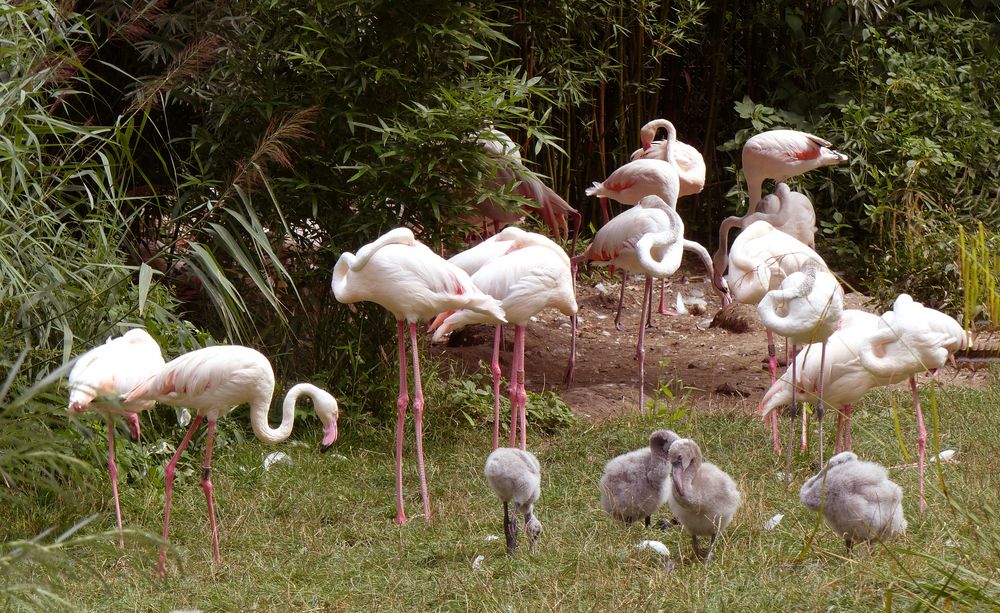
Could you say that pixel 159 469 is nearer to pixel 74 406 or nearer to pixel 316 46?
pixel 74 406

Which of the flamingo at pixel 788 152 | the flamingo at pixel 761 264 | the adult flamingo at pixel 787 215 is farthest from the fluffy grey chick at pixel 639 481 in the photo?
the flamingo at pixel 788 152

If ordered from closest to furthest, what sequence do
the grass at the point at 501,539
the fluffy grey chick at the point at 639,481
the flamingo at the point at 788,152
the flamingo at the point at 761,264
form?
the grass at the point at 501,539
the fluffy grey chick at the point at 639,481
the flamingo at the point at 761,264
the flamingo at the point at 788,152

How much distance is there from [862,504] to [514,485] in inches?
43.3

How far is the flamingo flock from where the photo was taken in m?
3.58

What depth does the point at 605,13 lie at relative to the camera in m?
9.14

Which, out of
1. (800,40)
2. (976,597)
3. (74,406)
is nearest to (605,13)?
(800,40)

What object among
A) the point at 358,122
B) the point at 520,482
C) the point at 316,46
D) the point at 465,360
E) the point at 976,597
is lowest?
the point at 465,360

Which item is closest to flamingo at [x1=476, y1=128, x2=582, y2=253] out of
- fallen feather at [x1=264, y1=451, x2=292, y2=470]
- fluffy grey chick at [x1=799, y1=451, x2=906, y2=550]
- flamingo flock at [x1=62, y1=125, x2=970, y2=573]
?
flamingo flock at [x1=62, y1=125, x2=970, y2=573]

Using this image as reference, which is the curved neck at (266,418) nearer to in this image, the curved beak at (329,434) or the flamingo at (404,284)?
the curved beak at (329,434)

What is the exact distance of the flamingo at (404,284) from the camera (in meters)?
4.59

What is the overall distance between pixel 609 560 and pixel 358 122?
291cm

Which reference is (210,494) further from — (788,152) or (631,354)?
(788,152)

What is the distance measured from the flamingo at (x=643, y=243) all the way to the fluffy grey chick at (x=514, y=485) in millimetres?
2130

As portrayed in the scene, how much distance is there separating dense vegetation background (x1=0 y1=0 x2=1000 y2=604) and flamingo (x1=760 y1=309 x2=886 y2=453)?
41.2 inches
